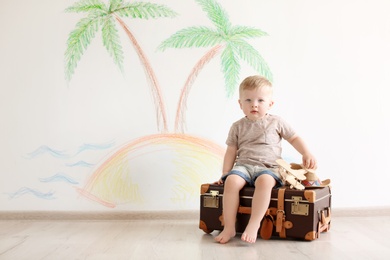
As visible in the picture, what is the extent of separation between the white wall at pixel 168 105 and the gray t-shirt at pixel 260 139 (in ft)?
0.96

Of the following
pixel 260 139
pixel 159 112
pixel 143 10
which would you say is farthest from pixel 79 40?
pixel 260 139

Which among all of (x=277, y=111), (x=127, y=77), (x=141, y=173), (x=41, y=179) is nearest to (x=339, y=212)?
(x=277, y=111)

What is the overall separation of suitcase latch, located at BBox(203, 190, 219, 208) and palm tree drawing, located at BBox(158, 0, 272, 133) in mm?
552

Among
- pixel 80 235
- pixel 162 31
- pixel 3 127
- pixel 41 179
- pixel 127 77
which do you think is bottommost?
pixel 80 235

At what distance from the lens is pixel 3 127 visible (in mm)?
2967

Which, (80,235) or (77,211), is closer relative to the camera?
(80,235)

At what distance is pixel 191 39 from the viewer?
3.00 meters

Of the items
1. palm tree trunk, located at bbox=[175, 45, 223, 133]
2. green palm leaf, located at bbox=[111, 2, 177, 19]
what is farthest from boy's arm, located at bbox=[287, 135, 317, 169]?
green palm leaf, located at bbox=[111, 2, 177, 19]

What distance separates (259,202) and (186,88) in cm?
87

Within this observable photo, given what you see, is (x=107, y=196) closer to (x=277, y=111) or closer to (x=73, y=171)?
(x=73, y=171)

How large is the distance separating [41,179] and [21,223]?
0.25 meters

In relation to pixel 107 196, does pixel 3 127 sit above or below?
above

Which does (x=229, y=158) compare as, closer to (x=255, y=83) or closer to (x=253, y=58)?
(x=255, y=83)

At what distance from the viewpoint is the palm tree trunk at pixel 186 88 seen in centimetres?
300
